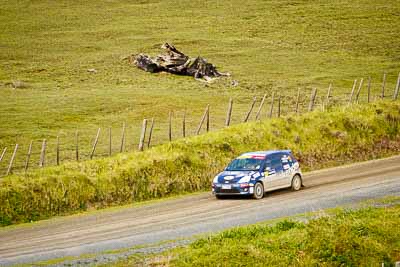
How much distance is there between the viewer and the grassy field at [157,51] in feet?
184

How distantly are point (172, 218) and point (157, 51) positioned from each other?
57.7m

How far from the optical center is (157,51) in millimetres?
84938

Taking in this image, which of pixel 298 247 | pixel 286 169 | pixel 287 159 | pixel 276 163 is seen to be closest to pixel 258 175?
pixel 276 163

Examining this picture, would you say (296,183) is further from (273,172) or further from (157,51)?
(157,51)

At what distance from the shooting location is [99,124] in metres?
53.2

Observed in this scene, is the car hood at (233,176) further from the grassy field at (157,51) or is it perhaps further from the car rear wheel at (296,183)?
the grassy field at (157,51)

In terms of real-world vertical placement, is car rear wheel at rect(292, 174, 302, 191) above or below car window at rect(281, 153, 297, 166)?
below

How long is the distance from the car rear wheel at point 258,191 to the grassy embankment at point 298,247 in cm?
1103

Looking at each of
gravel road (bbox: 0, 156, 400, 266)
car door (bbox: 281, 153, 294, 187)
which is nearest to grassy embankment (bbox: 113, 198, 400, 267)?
gravel road (bbox: 0, 156, 400, 266)

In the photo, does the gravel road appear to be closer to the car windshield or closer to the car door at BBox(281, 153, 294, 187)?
the car door at BBox(281, 153, 294, 187)

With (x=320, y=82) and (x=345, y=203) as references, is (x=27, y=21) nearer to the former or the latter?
(x=320, y=82)

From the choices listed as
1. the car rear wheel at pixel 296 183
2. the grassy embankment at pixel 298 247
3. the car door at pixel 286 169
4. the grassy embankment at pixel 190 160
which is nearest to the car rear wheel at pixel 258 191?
the car door at pixel 286 169

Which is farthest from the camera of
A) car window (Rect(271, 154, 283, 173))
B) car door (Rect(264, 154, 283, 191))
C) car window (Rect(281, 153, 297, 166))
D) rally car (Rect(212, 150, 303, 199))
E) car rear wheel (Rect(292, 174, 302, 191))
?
car rear wheel (Rect(292, 174, 302, 191))

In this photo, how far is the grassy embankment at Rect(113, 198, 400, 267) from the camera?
19125mm
